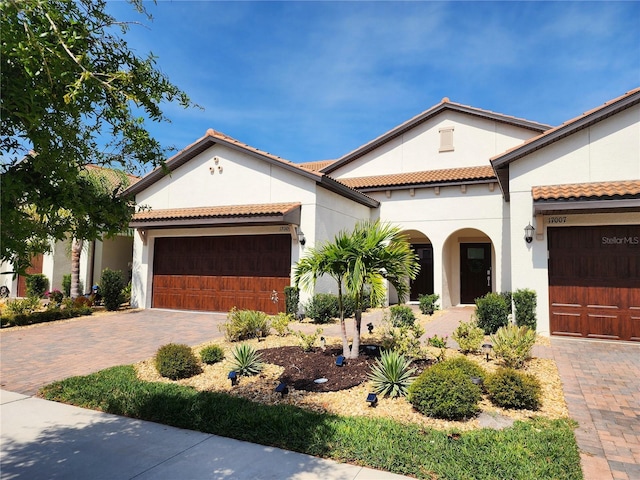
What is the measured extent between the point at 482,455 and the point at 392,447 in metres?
0.89

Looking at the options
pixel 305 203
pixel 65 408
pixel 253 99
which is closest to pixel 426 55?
pixel 253 99

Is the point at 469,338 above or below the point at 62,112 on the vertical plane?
below

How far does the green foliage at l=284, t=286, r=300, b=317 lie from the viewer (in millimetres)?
13552

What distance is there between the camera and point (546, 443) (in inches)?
166

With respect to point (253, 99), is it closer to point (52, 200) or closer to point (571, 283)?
point (52, 200)

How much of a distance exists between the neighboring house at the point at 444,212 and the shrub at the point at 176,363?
6.76m

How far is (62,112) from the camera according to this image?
298 cm

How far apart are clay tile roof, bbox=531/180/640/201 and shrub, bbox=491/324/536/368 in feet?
13.6

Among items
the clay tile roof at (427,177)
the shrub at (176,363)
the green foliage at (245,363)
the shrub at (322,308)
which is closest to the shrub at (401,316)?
the shrub at (322,308)

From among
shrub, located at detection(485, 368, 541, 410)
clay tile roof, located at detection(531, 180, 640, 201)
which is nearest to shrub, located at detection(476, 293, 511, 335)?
clay tile roof, located at detection(531, 180, 640, 201)

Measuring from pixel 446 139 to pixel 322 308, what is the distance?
1078 cm

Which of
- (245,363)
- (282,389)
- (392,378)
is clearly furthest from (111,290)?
(392,378)

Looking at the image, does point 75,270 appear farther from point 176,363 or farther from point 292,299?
point 176,363

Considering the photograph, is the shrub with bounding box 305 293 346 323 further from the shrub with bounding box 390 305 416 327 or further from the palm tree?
the palm tree
